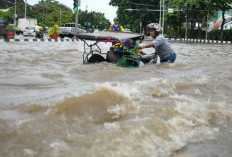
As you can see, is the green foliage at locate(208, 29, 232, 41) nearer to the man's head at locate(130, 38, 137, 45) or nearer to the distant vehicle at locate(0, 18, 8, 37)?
the distant vehicle at locate(0, 18, 8, 37)

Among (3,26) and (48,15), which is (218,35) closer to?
(3,26)

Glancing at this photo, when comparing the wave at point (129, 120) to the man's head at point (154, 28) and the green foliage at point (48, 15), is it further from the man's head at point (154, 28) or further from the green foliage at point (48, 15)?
the green foliage at point (48, 15)

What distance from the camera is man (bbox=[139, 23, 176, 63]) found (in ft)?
25.4

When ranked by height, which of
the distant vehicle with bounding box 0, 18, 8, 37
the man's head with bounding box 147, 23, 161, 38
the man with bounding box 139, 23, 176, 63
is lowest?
the man with bounding box 139, 23, 176, 63

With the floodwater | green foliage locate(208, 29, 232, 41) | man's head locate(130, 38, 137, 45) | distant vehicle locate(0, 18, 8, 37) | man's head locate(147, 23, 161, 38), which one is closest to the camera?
the floodwater

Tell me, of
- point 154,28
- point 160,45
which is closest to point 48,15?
point 160,45

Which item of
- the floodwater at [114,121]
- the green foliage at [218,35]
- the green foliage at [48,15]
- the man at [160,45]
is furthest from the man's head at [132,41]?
the green foliage at [48,15]

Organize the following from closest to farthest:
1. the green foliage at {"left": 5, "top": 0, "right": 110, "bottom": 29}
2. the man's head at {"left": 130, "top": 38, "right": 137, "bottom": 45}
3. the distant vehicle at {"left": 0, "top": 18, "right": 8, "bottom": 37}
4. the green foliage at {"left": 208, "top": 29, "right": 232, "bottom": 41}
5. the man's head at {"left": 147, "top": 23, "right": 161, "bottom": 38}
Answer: the man's head at {"left": 147, "top": 23, "right": 161, "bottom": 38}
the man's head at {"left": 130, "top": 38, "right": 137, "bottom": 45}
the distant vehicle at {"left": 0, "top": 18, "right": 8, "bottom": 37}
the green foliage at {"left": 208, "top": 29, "right": 232, "bottom": 41}
the green foliage at {"left": 5, "top": 0, "right": 110, "bottom": 29}

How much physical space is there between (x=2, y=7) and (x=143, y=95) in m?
88.5

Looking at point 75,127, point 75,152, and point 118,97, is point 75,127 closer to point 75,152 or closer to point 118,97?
point 75,152

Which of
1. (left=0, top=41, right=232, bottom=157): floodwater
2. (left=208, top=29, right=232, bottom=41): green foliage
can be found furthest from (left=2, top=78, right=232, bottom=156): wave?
(left=208, top=29, right=232, bottom=41): green foliage

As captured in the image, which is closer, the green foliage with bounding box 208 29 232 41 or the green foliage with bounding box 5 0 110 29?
the green foliage with bounding box 208 29 232 41

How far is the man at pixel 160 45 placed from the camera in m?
7.74

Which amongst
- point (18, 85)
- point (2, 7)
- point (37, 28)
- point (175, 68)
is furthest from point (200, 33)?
point (2, 7)
